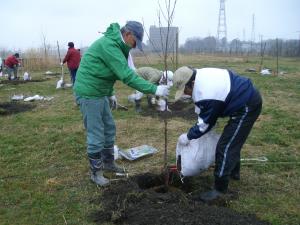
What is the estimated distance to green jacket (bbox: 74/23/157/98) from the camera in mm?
3893

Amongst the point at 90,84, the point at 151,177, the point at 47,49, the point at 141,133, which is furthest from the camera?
the point at 47,49

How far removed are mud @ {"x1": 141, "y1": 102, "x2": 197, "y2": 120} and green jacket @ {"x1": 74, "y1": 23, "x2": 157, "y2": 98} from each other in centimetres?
386

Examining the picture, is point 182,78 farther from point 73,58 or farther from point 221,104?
point 73,58

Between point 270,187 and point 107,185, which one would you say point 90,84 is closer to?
point 107,185

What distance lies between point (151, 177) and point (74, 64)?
9070 millimetres

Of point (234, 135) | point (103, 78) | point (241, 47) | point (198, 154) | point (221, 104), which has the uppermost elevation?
point (241, 47)

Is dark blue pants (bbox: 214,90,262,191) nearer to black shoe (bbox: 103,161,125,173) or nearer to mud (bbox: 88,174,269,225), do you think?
mud (bbox: 88,174,269,225)

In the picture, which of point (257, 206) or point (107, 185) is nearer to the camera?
point (257, 206)

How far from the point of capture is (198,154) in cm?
400

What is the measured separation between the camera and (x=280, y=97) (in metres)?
10.7

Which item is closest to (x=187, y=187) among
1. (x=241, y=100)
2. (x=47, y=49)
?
(x=241, y=100)

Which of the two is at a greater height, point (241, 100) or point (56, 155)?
point (241, 100)

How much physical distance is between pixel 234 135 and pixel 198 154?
1.54ft

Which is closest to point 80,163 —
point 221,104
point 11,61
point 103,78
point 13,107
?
point 103,78
